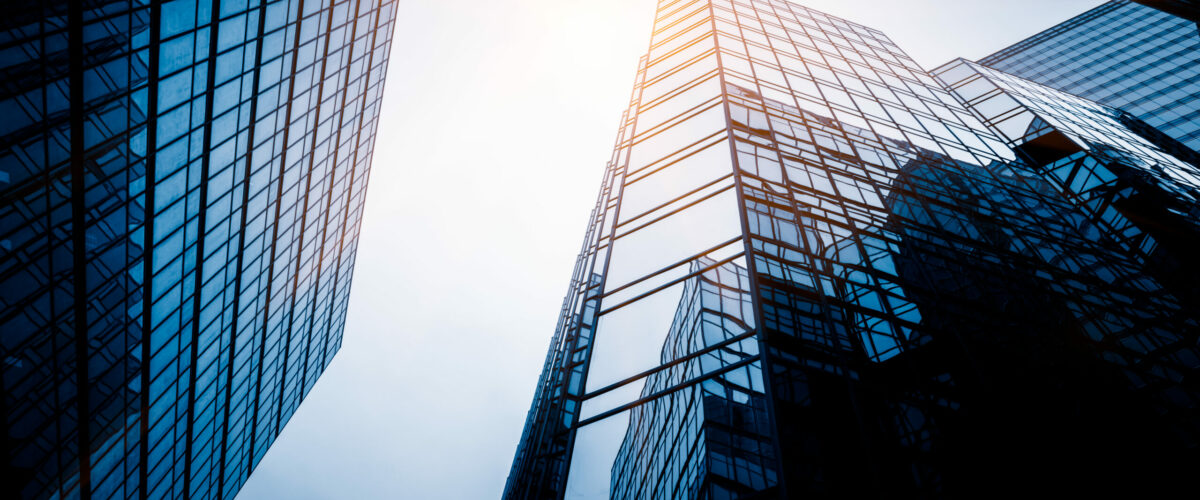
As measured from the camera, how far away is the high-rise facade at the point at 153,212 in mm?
14812

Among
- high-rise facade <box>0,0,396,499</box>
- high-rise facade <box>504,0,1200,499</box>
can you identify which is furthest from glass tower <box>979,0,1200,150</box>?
high-rise facade <box>0,0,396,499</box>

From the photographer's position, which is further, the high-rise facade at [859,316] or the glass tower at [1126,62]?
the glass tower at [1126,62]

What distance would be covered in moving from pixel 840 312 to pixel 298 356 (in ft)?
119

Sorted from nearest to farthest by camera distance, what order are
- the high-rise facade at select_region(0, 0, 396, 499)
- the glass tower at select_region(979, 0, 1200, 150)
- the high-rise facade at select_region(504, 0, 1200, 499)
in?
the high-rise facade at select_region(504, 0, 1200, 499), the high-rise facade at select_region(0, 0, 396, 499), the glass tower at select_region(979, 0, 1200, 150)

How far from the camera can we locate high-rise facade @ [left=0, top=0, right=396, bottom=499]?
48.6ft

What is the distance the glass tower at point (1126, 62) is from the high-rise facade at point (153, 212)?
215 ft

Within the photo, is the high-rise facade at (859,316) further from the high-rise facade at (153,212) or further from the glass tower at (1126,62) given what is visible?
the glass tower at (1126,62)

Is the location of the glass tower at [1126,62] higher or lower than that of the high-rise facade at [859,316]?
higher

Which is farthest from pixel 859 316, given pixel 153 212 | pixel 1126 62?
pixel 1126 62

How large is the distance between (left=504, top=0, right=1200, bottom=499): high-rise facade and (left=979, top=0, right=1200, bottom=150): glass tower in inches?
2008

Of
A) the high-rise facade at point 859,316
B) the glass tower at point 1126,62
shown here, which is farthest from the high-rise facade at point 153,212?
the glass tower at point 1126,62

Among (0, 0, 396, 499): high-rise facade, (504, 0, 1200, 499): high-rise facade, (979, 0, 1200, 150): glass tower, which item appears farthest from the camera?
(979, 0, 1200, 150): glass tower

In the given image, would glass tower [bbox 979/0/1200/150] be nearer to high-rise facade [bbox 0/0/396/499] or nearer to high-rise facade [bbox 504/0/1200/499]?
high-rise facade [bbox 504/0/1200/499]

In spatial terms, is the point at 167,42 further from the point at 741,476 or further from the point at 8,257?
the point at 741,476
